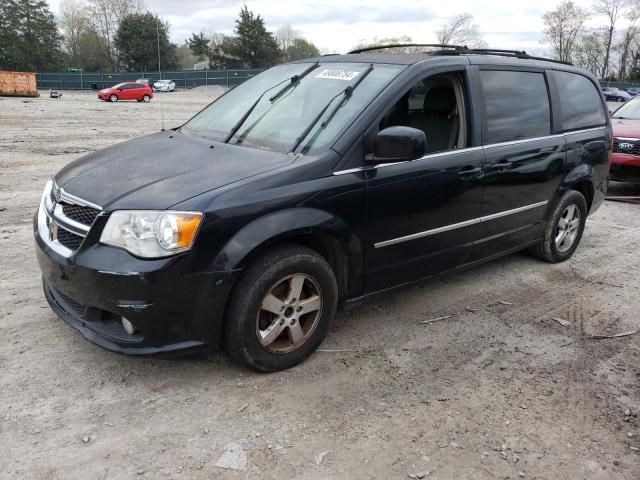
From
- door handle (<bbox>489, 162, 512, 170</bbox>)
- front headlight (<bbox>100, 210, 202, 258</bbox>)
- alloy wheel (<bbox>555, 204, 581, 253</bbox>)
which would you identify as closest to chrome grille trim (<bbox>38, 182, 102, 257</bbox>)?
front headlight (<bbox>100, 210, 202, 258</bbox>)

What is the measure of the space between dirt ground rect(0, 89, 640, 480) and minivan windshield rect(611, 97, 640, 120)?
6443 mm

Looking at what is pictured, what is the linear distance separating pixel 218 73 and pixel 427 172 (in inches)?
2393

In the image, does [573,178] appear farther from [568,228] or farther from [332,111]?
[332,111]

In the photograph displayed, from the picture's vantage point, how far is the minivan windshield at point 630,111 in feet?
32.1

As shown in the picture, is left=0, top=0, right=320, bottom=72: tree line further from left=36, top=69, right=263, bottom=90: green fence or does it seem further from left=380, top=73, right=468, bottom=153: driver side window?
left=380, top=73, right=468, bottom=153: driver side window

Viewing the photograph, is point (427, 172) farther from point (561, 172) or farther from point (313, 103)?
point (561, 172)

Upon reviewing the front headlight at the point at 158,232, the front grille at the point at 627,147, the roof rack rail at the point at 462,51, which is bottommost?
the front headlight at the point at 158,232

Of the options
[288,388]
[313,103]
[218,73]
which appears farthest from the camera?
[218,73]

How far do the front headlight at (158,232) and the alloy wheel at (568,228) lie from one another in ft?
13.0

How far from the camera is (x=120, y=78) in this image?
5919cm

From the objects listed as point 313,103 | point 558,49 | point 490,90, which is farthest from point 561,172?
point 558,49

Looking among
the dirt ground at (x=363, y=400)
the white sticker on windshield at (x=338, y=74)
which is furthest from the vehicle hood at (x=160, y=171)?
the dirt ground at (x=363, y=400)

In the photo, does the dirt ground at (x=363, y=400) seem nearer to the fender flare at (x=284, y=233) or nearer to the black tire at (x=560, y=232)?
the fender flare at (x=284, y=233)

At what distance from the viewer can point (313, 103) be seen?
151 inches
